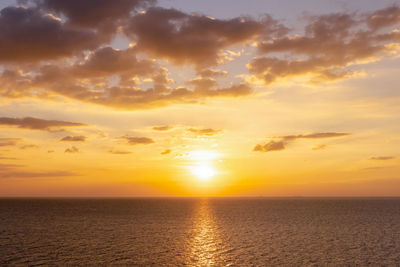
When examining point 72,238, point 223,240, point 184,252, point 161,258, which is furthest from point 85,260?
point 223,240

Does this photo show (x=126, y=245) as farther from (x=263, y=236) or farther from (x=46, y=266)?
(x=263, y=236)

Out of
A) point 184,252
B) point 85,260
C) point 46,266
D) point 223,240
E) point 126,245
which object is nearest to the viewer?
point 46,266

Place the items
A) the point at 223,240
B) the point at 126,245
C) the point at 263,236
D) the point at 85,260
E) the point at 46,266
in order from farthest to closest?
the point at 263,236
the point at 223,240
the point at 126,245
the point at 85,260
the point at 46,266

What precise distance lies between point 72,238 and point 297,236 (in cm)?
4290

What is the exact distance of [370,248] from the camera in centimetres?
5478

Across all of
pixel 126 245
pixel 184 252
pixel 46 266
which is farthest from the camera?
pixel 126 245

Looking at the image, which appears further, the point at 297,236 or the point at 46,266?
the point at 297,236

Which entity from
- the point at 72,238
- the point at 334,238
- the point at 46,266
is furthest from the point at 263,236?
the point at 46,266

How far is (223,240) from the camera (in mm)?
63938

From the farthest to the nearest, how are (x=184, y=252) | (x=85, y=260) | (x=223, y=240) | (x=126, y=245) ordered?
(x=223, y=240) → (x=126, y=245) → (x=184, y=252) → (x=85, y=260)

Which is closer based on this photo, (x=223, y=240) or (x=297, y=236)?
(x=223, y=240)

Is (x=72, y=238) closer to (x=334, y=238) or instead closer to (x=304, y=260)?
(x=304, y=260)

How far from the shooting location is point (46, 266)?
1634 inches

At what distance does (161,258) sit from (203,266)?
7.05m
